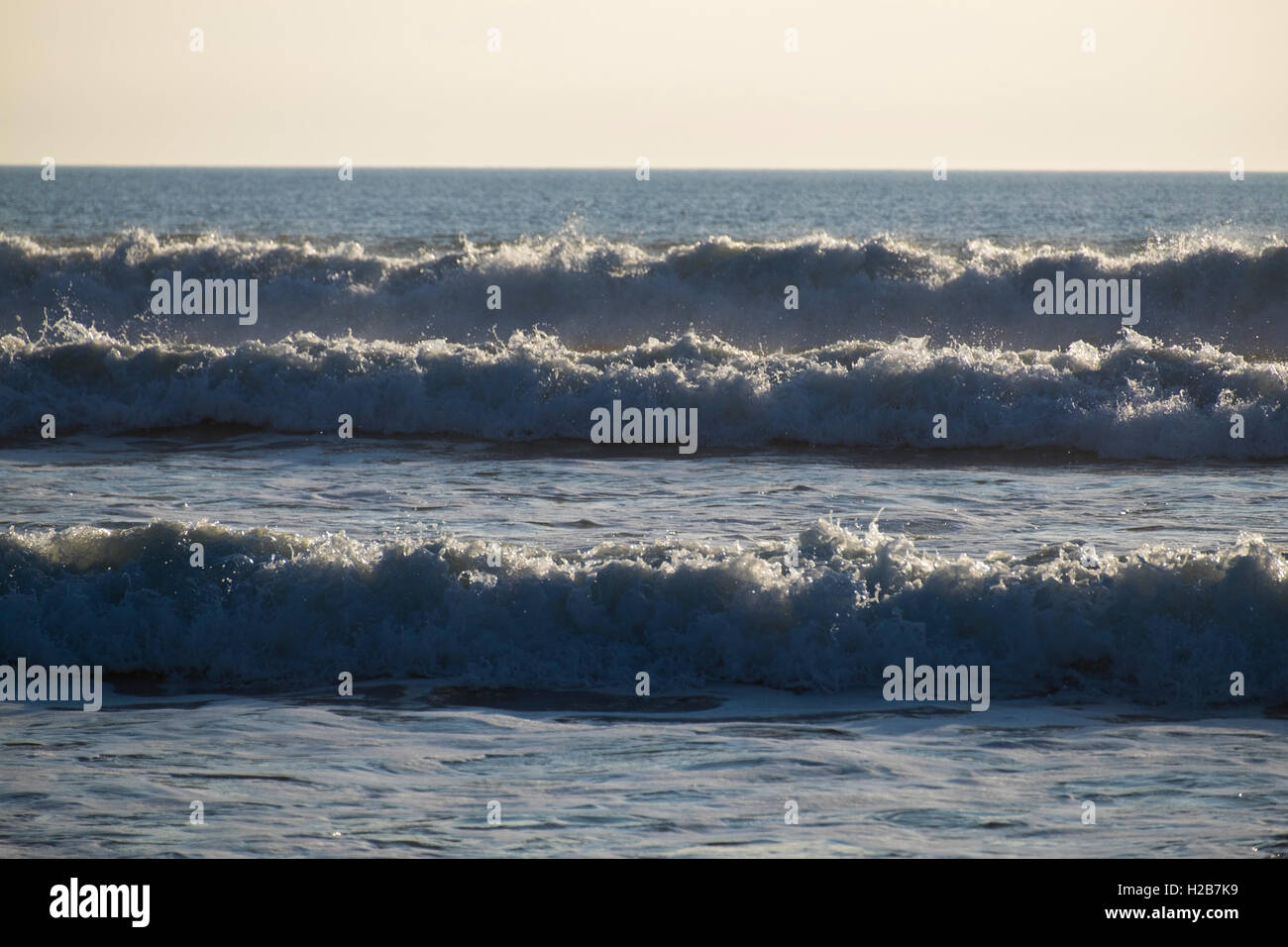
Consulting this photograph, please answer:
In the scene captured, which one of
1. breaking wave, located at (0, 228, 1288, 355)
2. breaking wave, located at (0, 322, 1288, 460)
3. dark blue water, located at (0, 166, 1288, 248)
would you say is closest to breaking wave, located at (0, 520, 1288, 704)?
breaking wave, located at (0, 322, 1288, 460)

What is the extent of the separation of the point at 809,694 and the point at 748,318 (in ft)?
58.4

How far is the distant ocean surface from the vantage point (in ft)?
21.2

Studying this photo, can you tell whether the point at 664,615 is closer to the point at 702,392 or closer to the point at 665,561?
the point at 665,561

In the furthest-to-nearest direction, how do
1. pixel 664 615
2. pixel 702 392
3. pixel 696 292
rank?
1. pixel 696 292
2. pixel 702 392
3. pixel 664 615

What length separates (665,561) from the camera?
31.1 ft

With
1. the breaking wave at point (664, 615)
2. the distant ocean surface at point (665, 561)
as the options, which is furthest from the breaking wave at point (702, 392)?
the breaking wave at point (664, 615)

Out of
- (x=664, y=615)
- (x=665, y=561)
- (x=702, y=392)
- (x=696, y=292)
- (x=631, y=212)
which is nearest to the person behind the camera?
(x=664, y=615)

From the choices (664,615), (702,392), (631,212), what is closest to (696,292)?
(702,392)

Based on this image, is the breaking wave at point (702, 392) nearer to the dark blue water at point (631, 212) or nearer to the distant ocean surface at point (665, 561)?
the distant ocean surface at point (665, 561)

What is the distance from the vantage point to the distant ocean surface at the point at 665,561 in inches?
255
